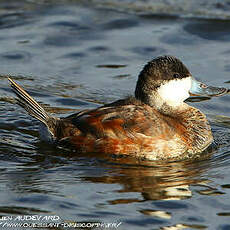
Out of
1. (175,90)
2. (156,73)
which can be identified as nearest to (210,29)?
(175,90)

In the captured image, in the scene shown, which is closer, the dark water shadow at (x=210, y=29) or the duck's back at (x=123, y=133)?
the duck's back at (x=123, y=133)

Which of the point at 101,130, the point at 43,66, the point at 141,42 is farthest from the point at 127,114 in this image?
the point at 141,42

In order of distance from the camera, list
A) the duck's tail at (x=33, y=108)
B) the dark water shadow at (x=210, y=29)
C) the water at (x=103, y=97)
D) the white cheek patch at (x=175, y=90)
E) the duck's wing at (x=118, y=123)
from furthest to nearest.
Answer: the dark water shadow at (x=210, y=29)
the white cheek patch at (x=175, y=90)
the duck's tail at (x=33, y=108)
the duck's wing at (x=118, y=123)
the water at (x=103, y=97)

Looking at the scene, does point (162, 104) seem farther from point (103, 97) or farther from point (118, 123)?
point (103, 97)

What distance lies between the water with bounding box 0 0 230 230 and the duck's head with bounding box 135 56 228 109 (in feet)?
2.52

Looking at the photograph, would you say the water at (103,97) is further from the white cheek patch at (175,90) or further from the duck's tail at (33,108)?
the white cheek patch at (175,90)

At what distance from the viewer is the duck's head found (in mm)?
7500

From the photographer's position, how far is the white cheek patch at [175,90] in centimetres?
761

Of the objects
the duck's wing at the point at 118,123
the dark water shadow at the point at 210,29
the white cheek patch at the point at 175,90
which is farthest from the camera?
the dark water shadow at the point at 210,29

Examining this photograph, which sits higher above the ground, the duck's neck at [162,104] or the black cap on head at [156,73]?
the black cap on head at [156,73]

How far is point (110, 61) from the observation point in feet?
34.4

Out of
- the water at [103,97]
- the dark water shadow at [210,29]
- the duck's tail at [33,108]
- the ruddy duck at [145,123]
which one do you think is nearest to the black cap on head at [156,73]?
the ruddy duck at [145,123]

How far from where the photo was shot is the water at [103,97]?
591cm

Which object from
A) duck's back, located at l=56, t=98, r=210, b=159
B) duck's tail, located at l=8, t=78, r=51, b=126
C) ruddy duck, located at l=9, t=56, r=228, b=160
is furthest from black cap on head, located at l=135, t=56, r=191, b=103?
duck's tail, located at l=8, t=78, r=51, b=126
